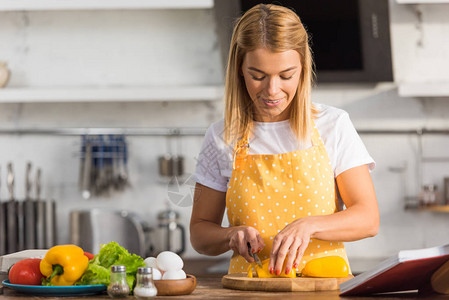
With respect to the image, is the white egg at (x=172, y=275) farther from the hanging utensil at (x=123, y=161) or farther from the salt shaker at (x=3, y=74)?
the salt shaker at (x=3, y=74)

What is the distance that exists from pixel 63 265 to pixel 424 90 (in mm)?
2111

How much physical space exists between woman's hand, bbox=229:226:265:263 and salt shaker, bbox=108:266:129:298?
28 cm

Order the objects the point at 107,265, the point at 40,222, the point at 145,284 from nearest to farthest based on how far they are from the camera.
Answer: the point at 145,284
the point at 107,265
the point at 40,222

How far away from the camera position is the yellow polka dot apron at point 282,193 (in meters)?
1.49

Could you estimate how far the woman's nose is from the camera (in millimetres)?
1402

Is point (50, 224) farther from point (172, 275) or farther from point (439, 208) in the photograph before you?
point (172, 275)

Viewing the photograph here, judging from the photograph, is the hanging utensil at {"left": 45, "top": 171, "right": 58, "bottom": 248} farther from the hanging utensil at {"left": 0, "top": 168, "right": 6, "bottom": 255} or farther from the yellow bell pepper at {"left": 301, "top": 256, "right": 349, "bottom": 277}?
the yellow bell pepper at {"left": 301, "top": 256, "right": 349, "bottom": 277}

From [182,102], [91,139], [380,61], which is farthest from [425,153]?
[91,139]

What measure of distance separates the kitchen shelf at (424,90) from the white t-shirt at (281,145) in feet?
4.64

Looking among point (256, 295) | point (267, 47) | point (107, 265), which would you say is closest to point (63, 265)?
point (107, 265)

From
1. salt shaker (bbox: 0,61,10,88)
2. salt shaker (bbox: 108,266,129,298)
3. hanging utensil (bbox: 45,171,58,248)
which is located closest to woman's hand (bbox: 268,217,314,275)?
salt shaker (bbox: 108,266,129,298)

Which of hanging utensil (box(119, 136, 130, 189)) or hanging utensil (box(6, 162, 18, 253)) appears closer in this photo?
hanging utensil (box(6, 162, 18, 253))

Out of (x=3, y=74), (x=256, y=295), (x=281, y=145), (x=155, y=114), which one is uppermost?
(x=3, y=74)

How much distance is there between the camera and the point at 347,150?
59.5 inches
